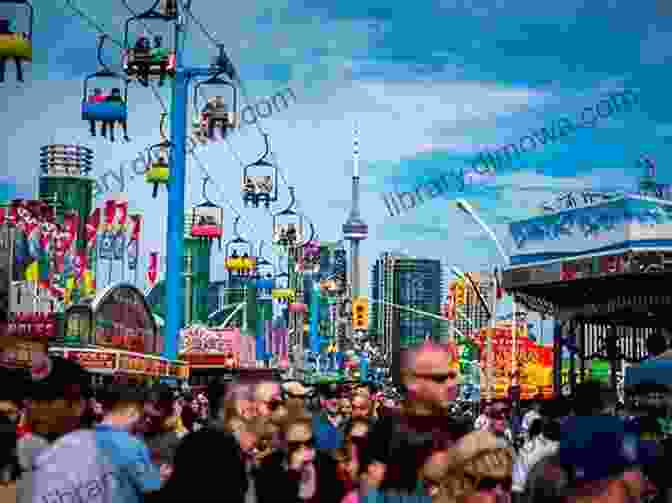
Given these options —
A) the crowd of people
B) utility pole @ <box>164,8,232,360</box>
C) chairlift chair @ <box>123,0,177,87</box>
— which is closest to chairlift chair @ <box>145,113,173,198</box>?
utility pole @ <box>164,8,232,360</box>

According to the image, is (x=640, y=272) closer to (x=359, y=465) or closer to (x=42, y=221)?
(x=359, y=465)

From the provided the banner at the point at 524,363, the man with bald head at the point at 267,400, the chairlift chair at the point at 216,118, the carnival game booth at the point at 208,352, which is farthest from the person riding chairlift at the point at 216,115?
the banner at the point at 524,363

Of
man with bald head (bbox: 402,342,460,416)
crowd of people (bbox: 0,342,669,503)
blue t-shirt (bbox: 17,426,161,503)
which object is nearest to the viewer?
crowd of people (bbox: 0,342,669,503)

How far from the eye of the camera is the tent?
858 inches

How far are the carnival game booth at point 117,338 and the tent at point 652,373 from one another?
863cm

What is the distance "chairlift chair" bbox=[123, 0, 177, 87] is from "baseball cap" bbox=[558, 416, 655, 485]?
20119 mm

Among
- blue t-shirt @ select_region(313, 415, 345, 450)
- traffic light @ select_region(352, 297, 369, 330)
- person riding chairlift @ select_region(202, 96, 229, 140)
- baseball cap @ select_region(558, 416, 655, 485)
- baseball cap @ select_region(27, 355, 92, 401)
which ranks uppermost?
person riding chairlift @ select_region(202, 96, 229, 140)

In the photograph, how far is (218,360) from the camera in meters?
51.6

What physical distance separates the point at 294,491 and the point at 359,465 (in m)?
0.81

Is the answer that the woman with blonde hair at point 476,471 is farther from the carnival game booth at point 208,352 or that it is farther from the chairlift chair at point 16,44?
the carnival game booth at point 208,352

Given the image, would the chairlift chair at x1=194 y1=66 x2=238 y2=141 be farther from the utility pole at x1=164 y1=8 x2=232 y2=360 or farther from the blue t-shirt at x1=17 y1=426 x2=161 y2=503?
the blue t-shirt at x1=17 y1=426 x2=161 y2=503

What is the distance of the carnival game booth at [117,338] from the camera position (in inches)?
1201

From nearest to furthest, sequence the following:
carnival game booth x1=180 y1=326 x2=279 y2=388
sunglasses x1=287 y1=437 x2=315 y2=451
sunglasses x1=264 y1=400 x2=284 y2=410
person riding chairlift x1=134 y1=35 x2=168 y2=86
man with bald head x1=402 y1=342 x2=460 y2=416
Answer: man with bald head x1=402 y1=342 x2=460 y2=416, sunglasses x1=264 y1=400 x2=284 y2=410, sunglasses x1=287 y1=437 x2=315 y2=451, person riding chairlift x1=134 y1=35 x2=168 y2=86, carnival game booth x1=180 y1=326 x2=279 y2=388

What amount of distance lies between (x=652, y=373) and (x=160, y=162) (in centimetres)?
1448
